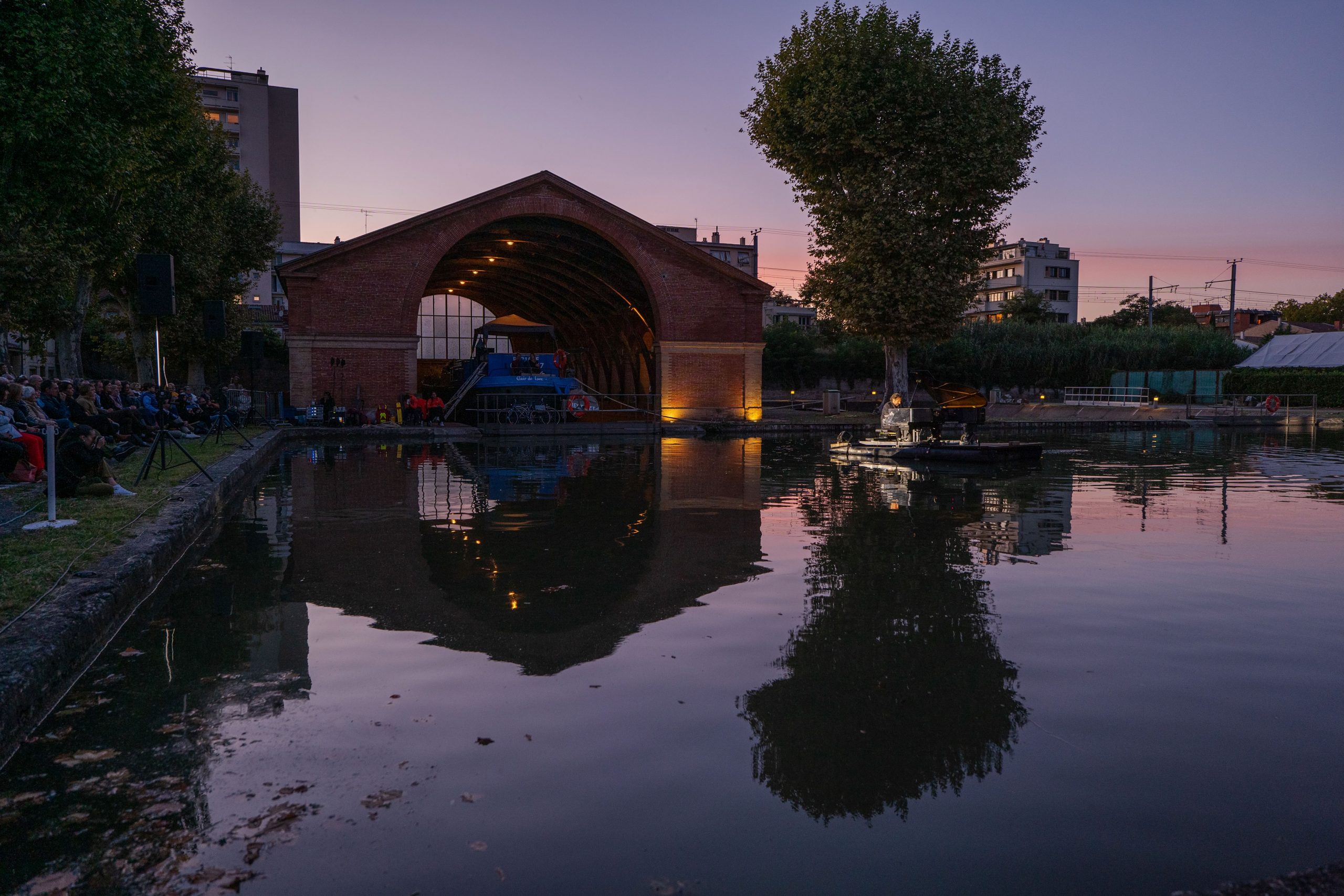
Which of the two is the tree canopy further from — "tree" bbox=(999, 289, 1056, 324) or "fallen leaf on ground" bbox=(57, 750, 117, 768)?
"tree" bbox=(999, 289, 1056, 324)

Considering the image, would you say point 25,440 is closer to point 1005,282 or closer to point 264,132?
point 264,132

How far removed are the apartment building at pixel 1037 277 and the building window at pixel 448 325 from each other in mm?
59119

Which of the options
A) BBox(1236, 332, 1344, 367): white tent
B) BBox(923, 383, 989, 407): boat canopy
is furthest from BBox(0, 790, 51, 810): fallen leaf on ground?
BBox(1236, 332, 1344, 367): white tent

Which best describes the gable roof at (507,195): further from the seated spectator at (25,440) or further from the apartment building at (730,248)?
the apartment building at (730,248)

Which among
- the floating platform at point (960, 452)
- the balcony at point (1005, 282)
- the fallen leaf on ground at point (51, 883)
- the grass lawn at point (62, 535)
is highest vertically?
the balcony at point (1005, 282)

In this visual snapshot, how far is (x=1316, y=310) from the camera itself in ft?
312

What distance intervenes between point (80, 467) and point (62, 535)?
297 cm

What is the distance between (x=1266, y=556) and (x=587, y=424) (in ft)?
74.6

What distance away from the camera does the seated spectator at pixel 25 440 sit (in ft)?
34.6

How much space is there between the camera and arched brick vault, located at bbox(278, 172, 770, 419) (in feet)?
98.2

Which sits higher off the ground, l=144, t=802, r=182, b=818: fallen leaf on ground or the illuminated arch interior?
the illuminated arch interior

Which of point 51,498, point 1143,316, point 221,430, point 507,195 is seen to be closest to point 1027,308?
point 1143,316

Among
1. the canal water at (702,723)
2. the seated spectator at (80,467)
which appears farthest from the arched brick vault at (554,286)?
the canal water at (702,723)

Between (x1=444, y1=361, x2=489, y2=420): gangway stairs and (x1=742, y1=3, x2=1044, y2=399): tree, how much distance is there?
1219 centimetres
